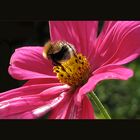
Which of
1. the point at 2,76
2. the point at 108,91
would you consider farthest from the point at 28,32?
the point at 108,91

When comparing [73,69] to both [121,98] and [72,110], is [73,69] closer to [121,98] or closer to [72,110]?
[72,110]

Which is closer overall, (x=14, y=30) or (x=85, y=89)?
(x=85, y=89)

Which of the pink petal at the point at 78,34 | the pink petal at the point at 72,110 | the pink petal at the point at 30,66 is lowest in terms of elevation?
the pink petal at the point at 72,110

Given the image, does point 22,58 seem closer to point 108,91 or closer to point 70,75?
point 70,75

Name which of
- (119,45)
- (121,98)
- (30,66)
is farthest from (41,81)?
(121,98)

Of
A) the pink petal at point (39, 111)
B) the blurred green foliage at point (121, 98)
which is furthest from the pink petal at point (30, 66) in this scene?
the blurred green foliage at point (121, 98)

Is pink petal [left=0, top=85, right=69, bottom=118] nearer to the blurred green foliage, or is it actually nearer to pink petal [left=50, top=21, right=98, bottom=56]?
Answer: pink petal [left=50, top=21, right=98, bottom=56]

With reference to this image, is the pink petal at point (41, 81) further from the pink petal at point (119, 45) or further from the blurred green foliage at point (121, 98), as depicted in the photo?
the blurred green foliage at point (121, 98)
